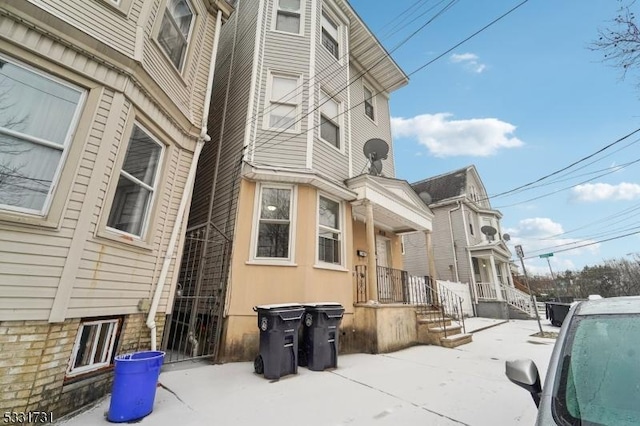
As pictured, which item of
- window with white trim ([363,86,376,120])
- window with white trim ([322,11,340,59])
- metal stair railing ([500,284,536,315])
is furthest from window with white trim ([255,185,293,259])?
metal stair railing ([500,284,536,315])

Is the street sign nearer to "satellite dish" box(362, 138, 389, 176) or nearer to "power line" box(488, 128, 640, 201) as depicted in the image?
"power line" box(488, 128, 640, 201)

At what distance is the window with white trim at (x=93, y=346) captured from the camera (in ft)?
11.0

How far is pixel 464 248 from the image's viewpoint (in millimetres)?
Answer: 16469

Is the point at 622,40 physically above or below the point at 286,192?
above

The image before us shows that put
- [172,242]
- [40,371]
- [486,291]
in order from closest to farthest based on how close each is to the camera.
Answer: [40,371] → [172,242] → [486,291]

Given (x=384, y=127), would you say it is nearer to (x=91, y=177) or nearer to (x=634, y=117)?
(x=634, y=117)

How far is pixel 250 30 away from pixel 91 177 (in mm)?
7001

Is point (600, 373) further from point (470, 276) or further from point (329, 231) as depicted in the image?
point (470, 276)

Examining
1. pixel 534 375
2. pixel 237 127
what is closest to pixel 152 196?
pixel 237 127

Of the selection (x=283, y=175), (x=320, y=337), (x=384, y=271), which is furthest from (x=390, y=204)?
(x=320, y=337)

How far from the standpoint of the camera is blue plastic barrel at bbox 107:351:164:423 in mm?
2863

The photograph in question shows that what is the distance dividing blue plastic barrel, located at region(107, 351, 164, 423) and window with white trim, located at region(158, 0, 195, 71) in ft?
17.3

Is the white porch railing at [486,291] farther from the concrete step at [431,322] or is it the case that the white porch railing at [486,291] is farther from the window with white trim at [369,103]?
the window with white trim at [369,103]

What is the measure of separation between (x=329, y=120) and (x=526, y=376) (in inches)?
292
